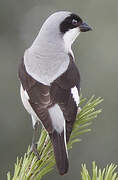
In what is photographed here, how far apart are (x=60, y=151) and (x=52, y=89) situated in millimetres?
601

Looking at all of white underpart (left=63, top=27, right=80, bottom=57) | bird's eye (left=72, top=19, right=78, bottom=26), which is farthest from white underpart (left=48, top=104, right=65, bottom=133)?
bird's eye (left=72, top=19, right=78, bottom=26)

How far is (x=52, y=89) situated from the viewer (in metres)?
3.71

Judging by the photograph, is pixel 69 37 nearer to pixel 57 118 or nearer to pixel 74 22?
pixel 74 22

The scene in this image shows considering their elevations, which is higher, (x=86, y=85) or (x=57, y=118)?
(x=57, y=118)

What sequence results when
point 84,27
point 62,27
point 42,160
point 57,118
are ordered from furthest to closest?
point 84,27, point 62,27, point 57,118, point 42,160

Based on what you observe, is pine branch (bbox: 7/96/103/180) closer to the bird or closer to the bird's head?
the bird

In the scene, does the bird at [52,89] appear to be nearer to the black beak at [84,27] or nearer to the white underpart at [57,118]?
the white underpart at [57,118]

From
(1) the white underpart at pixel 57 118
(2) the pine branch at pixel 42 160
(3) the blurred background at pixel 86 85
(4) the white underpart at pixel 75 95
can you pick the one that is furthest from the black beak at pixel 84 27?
(3) the blurred background at pixel 86 85

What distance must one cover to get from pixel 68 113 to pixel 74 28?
4.13ft

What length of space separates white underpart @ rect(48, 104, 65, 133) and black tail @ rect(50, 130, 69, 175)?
46mm

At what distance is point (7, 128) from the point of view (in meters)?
9.17

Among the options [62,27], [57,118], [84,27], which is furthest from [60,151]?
[84,27]

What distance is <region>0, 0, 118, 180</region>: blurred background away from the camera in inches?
336

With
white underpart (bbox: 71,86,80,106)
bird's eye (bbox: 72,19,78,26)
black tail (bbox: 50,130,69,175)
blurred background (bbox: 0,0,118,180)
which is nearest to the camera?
black tail (bbox: 50,130,69,175)
